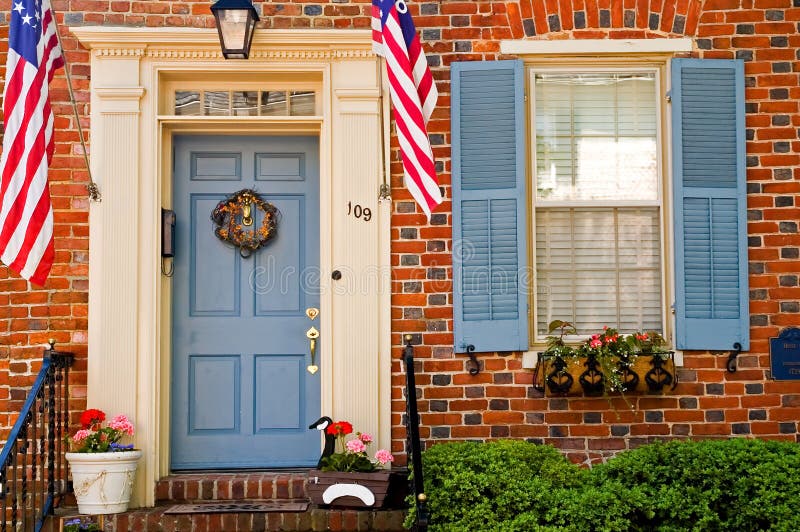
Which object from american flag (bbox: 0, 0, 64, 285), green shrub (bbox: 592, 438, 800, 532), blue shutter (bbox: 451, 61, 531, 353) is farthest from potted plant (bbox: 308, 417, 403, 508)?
american flag (bbox: 0, 0, 64, 285)

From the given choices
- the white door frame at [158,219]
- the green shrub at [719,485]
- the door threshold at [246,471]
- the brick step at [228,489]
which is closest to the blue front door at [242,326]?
the door threshold at [246,471]

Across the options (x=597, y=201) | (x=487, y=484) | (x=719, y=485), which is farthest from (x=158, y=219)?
(x=719, y=485)

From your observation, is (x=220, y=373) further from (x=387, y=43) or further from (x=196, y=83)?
(x=387, y=43)

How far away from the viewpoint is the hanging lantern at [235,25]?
5.90m

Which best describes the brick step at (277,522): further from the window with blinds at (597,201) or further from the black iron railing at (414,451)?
the window with blinds at (597,201)

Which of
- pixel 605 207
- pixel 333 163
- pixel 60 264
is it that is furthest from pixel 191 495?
pixel 605 207

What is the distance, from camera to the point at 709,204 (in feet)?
20.9

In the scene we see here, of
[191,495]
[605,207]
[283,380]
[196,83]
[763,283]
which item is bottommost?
[191,495]

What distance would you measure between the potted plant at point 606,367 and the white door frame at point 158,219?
1000mm

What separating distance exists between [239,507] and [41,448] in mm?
1133

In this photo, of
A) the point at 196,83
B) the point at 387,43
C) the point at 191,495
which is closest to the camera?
the point at 387,43

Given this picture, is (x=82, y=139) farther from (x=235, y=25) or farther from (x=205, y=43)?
(x=235, y=25)

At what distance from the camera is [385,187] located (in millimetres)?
6281

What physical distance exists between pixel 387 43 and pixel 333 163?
3.09 ft
